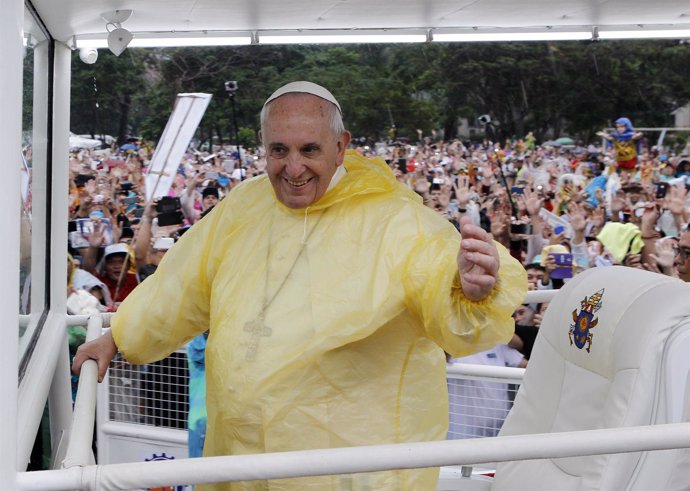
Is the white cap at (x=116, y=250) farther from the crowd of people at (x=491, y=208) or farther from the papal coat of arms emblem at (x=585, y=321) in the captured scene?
the papal coat of arms emblem at (x=585, y=321)

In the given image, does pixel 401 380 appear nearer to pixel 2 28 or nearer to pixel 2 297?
pixel 2 297

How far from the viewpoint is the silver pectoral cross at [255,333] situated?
1961 millimetres

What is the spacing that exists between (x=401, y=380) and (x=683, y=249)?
4280mm

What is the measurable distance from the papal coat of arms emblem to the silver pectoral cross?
80 centimetres

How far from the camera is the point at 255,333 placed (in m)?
1.98

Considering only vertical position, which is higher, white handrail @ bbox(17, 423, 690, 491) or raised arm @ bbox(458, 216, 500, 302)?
raised arm @ bbox(458, 216, 500, 302)

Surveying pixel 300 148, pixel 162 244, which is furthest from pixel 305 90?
pixel 162 244

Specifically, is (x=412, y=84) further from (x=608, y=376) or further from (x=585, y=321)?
(x=608, y=376)

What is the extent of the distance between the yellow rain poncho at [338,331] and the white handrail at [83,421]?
9.5 inches

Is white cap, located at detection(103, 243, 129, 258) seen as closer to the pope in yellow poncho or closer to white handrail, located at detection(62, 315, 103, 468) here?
the pope in yellow poncho

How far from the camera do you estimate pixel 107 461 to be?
12.1ft

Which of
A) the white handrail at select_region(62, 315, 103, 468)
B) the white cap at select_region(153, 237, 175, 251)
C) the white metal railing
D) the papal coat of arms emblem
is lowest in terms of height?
the white cap at select_region(153, 237, 175, 251)

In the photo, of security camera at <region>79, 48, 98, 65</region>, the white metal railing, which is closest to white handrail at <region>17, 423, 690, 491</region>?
the white metal railing

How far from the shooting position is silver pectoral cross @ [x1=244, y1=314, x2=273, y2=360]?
1.96 m
